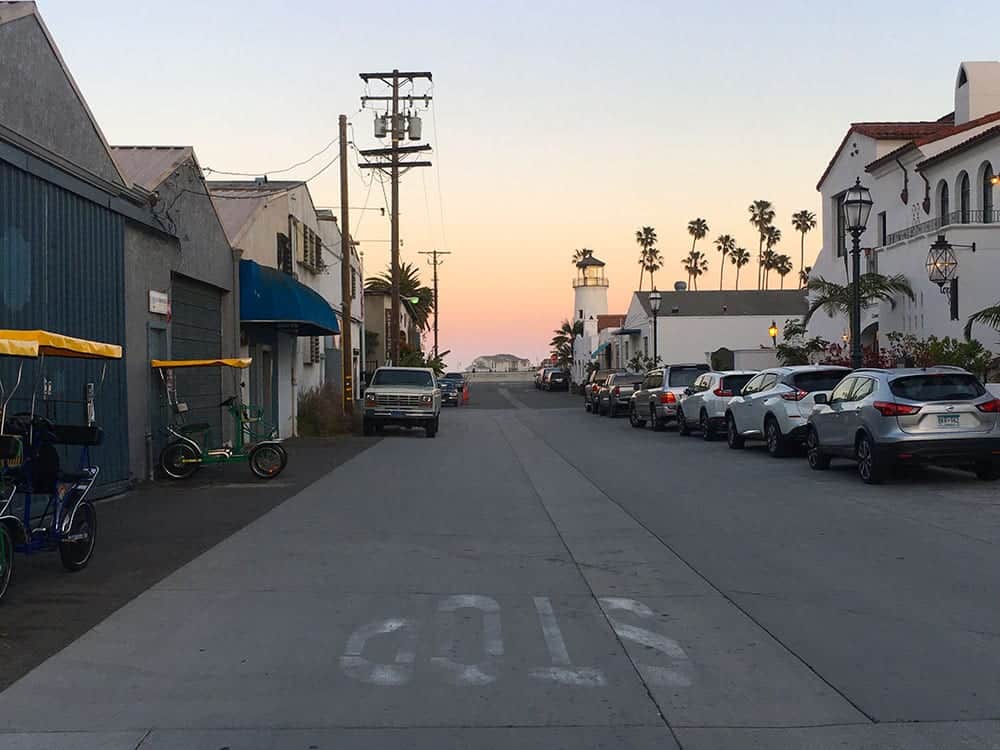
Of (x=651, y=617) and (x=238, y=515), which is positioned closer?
(x=651, y=617)

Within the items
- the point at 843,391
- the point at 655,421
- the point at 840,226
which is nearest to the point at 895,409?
the point at 843,391

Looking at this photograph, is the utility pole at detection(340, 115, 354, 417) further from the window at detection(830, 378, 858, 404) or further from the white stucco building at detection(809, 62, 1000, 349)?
the window at detection(830, 378, 858, 404)

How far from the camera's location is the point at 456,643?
702cm

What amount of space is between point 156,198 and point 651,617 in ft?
41.4

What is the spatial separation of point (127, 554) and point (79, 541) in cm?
117

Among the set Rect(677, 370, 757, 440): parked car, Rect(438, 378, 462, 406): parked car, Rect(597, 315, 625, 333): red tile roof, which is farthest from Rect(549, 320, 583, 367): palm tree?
→ Rect(677, 370, 757, 440): parked car

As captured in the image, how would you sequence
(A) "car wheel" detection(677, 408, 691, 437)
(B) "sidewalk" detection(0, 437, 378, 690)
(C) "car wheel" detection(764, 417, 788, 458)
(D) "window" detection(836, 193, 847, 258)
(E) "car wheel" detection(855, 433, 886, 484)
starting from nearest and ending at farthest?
(B) "sidewalk" detection(0, 437, 378, 690) < (E) "car wheel" detection(855, 433, 886, 484) < (C) "car wheel" detection(764, 417, 788, 458) < (A) "car wheel" detection(677, 408, 691, 437) < (D) "window" detection(836, 193, 847, 258)

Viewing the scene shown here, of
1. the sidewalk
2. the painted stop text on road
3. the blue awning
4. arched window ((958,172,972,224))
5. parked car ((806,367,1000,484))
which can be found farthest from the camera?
arched window ((958,172,972,224))

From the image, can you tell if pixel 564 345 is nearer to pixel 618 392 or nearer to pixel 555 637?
pixel 618 392

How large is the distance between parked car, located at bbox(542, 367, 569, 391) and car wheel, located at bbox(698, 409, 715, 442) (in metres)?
59.0

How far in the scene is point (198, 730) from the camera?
536cm

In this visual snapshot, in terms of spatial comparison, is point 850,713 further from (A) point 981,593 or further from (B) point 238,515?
(B) point 238,515

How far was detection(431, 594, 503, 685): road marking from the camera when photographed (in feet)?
20.6

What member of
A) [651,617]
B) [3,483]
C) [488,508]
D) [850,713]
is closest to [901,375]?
[488,508]
